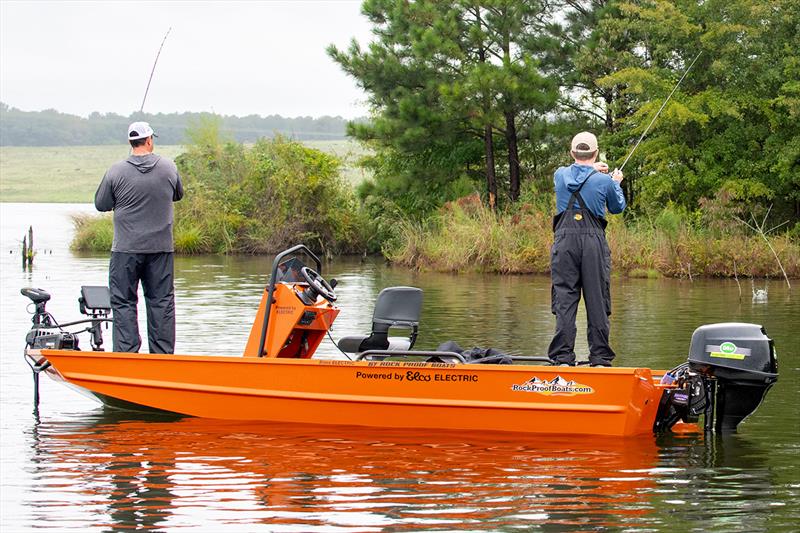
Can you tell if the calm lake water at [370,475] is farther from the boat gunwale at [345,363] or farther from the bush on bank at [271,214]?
the bush on bank at [271,214]

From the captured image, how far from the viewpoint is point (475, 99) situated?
32.0 m

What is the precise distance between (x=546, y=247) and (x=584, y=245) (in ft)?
62.3

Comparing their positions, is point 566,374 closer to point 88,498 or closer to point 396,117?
point 88,498

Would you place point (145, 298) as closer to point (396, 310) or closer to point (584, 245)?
point (396, 310)

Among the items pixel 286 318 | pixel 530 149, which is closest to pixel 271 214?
pixel 530 149

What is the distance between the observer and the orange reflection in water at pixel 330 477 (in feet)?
21.2

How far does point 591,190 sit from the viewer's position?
8.51 metres

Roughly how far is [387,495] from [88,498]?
166 cm

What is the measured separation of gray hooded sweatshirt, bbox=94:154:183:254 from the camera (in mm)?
9391

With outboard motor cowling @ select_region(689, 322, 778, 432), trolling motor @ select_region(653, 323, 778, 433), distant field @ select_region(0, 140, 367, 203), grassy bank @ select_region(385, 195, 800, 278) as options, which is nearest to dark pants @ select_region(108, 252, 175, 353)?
trolling motor @ select_region(653, 323, 778, 433)

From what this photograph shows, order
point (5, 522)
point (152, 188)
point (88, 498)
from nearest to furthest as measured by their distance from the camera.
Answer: point (5, 522) < point (88, 498) < point (152, 188)

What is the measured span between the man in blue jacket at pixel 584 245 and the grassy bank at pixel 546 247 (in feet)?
54.5

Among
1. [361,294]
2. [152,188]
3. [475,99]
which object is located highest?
[475,99]

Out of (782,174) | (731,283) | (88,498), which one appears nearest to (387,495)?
(88,498)
